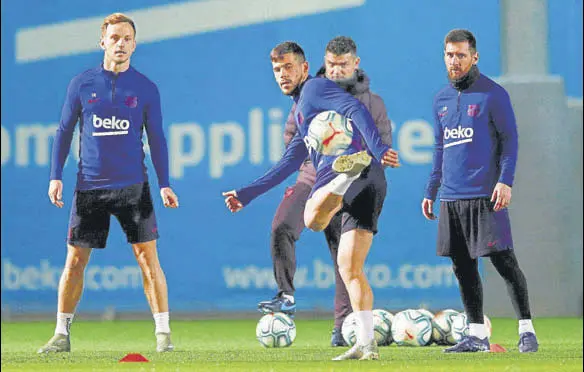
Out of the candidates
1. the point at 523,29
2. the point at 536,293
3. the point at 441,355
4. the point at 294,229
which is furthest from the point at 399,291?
the point at 441,355

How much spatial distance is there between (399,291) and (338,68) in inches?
200

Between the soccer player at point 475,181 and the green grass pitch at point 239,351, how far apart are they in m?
0.32

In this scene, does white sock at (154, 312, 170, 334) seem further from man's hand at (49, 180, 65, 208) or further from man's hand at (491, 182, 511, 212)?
man's hand at (491, 182, 511, 212)

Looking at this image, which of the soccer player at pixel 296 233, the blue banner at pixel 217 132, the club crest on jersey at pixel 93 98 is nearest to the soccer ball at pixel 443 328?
the soccer player at pixel 296 233

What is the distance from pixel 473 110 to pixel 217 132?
207 inches

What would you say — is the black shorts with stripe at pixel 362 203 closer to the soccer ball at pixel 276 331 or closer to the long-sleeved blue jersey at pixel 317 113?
the long-sleeved blue jersey at pixel 317 113

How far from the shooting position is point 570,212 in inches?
528

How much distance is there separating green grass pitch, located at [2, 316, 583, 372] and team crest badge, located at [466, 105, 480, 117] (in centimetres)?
137

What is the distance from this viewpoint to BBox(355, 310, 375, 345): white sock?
7.61 meters

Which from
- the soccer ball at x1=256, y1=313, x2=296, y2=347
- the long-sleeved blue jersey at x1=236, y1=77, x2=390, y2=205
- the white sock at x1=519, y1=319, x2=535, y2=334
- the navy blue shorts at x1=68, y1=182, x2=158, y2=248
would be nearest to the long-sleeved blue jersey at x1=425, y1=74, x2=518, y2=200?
the white sock at x1=519, y1=319, x2=535, y2=334

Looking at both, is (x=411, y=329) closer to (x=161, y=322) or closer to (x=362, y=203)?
(x=161, y=322)

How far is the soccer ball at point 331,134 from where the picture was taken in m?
7.71

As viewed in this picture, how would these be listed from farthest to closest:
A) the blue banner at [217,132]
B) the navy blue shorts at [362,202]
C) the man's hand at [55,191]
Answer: the blue banner at [217,132], the man's hand at [55,191], the navy blue shorts at [362,202]

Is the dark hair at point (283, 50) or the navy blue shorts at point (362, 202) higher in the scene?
the dark hair at point (283, 50)
